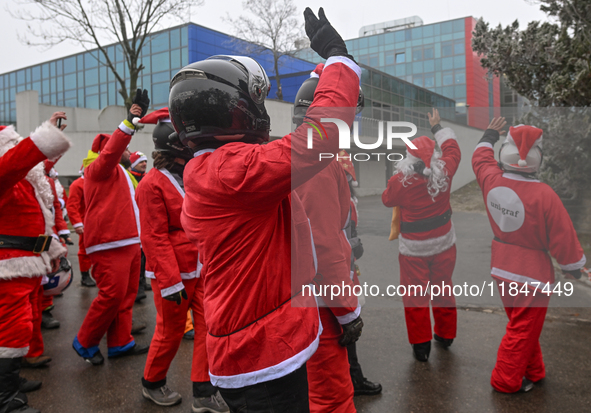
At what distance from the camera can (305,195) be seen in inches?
96.8

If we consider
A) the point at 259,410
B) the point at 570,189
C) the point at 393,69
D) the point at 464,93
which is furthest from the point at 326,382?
the point at 464,93

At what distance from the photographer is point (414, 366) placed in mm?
3910

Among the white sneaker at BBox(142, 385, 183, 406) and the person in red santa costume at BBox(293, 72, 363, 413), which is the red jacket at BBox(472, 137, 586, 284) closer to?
the person in red santa costume at BBox(293, 72, 363, 413)

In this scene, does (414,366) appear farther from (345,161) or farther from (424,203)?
(345,161)

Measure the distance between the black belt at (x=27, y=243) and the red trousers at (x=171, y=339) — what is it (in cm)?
100

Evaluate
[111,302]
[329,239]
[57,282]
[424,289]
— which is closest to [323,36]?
[329,239]

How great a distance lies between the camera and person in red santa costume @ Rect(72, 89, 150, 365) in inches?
159

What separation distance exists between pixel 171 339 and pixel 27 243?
1.36 meters

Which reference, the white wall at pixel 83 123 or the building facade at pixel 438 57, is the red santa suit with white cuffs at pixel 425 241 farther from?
the building facade at pixel 438 57

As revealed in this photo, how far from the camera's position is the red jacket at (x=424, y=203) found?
3.07 metres

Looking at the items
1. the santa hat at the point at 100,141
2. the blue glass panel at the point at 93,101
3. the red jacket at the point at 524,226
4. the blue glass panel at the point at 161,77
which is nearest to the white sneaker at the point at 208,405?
the red jacket at the point at 524,226

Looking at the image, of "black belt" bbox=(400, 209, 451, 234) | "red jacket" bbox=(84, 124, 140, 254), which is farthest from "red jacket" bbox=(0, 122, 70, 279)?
"black belt" bbox=(400, 209, 451, 234)

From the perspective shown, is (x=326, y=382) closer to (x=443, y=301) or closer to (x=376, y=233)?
(x=376, y=233)

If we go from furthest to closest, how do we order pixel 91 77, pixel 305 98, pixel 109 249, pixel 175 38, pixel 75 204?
pixel 91 77 < pixel 175 38 < pixel 75 204 < pixel 109 249 < pixel 305 98
